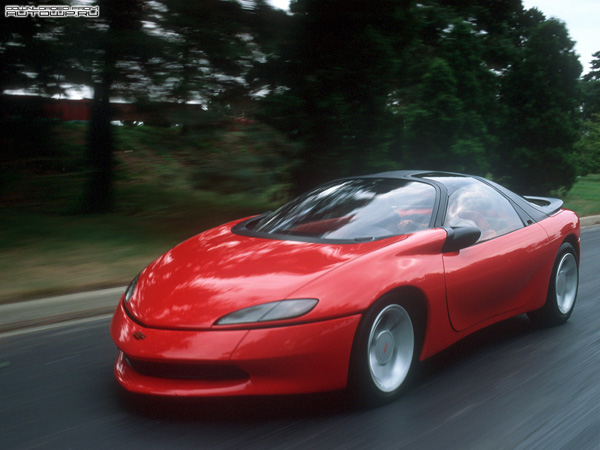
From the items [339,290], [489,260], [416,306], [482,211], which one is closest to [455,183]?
[482,211]

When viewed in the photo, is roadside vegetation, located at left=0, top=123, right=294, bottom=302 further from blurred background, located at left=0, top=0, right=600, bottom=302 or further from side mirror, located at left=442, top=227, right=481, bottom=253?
side mirror, located at left=442, top=227, right=481, bottom=253

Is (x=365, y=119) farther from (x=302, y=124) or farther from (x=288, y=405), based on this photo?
(x=288, y=405)

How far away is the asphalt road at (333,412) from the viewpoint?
305 centimetres

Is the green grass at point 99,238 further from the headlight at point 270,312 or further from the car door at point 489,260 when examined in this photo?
the car door at point 489,260

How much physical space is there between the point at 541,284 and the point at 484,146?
1100 centimetres

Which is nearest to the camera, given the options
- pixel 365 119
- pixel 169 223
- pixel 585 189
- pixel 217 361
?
pixel 217 361

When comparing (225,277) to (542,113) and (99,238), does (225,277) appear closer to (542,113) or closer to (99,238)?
(99,238)

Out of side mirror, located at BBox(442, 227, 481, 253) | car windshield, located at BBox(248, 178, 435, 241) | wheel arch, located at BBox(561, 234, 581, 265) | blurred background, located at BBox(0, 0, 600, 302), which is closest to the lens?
side mirror, located at BBox(442, 227, 481, 253)

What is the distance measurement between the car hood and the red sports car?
11 millimetres

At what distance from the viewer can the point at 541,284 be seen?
4.89 m

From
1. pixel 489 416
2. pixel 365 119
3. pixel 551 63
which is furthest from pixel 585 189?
pixel 489 416

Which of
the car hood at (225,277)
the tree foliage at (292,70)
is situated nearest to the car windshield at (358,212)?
the car hood at (225,277)

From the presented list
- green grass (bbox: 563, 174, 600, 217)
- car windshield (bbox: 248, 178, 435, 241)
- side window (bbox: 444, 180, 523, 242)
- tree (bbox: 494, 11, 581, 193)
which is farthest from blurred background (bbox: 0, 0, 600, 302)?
tree (bbox: 494, 11, 581, 193)

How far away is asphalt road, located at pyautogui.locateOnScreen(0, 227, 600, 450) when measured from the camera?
3051 mm
